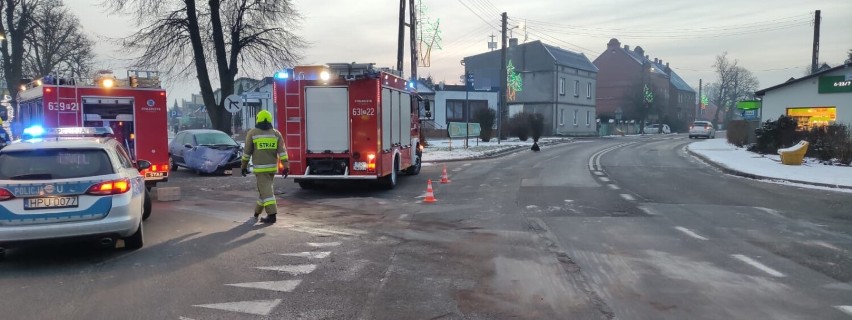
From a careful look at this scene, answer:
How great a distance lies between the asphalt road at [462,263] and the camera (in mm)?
5203

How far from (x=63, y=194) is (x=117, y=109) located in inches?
290

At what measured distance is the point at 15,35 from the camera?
35.5 meters

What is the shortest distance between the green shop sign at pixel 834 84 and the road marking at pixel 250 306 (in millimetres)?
30722

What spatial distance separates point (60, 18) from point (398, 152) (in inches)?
1292

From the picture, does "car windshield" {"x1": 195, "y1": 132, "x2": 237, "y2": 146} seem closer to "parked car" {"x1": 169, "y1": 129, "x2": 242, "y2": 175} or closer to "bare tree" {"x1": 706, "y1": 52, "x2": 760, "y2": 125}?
"parked car" {"x1": 169, "y1": 129, "x2": 242, "y2": 175}

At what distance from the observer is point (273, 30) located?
2750 cm

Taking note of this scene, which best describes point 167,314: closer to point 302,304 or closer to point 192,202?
point 302,304

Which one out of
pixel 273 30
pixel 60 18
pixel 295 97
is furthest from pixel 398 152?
pixel 60 18

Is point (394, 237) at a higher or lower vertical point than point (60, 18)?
lower

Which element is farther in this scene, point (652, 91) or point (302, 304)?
point (652, 91)

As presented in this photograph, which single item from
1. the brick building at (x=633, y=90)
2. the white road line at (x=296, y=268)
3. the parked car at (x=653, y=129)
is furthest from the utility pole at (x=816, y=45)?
the white road line at (x=296, y=268)

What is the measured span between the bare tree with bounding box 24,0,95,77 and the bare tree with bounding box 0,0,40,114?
516 millimetres

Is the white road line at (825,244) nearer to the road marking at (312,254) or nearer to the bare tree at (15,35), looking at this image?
the road marking at (312,254)

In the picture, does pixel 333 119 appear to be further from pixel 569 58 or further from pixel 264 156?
pixel 569 58
